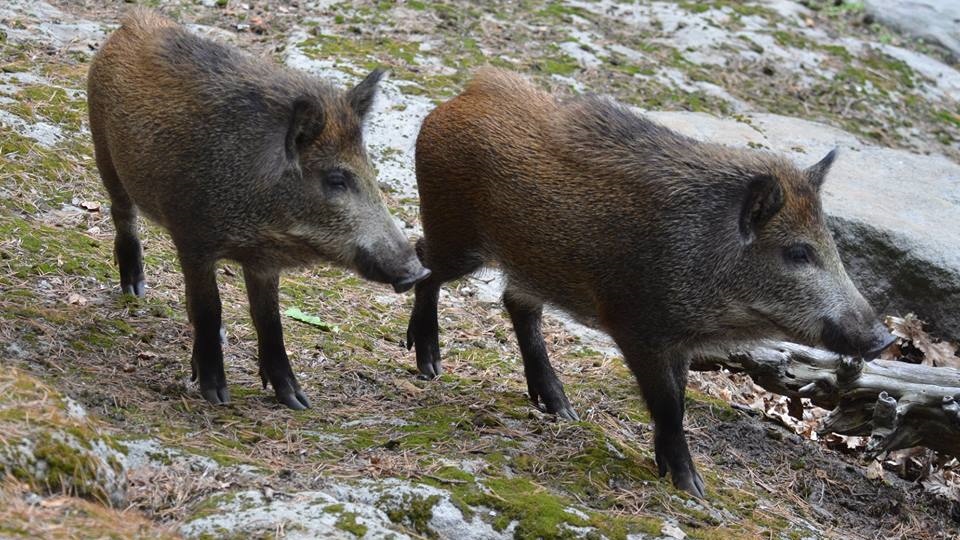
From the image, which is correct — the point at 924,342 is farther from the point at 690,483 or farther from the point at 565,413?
the point at 690,483

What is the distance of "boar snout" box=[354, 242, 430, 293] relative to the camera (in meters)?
5.22

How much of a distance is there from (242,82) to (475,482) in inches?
89.8

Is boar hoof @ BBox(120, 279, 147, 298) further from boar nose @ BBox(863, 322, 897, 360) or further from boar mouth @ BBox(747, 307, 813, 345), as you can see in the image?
boar nose @ BBox(863, 322, 897, 360)

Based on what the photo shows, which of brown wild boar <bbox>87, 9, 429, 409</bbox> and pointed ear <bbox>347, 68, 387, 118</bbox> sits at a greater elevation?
pointed ear <bbox>347, 68, 387, 118</bbox>

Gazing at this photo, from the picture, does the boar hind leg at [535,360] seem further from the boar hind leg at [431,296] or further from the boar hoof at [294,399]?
the boar hoof at [294,399]

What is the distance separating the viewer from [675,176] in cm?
550

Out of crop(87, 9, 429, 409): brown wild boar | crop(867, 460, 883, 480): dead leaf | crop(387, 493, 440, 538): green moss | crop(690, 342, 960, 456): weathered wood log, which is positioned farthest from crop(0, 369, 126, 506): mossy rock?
crop(867, 460, 883, 480): dead leaf

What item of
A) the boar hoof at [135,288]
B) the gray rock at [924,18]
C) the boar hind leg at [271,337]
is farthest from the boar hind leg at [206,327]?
the gray rock at [924,18]

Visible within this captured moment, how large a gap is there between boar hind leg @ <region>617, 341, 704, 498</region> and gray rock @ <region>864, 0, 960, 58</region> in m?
10.7

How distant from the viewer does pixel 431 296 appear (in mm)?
6371

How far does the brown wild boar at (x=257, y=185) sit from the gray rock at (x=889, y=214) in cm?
448

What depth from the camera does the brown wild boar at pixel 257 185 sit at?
536 cm

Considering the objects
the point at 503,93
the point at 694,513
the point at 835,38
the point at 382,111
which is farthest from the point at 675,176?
the point at 835,38

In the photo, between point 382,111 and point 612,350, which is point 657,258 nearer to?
point 612,350
